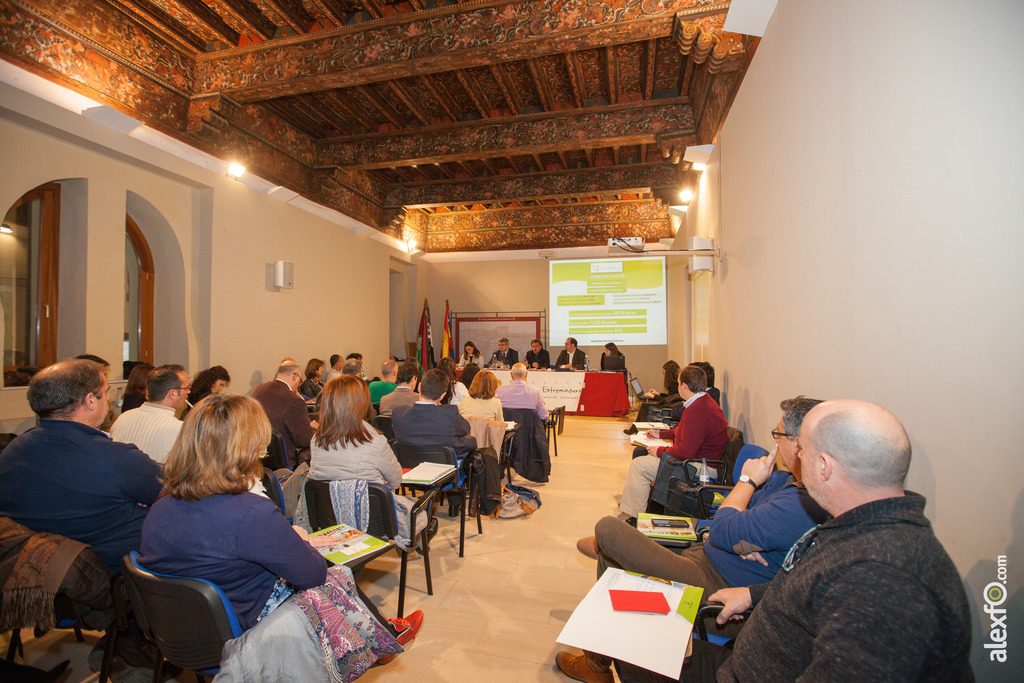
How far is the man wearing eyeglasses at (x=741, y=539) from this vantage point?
5.84ft

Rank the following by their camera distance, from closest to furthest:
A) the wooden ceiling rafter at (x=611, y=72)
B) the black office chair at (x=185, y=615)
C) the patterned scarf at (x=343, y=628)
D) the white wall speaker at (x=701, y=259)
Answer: the black office chair at (x=185, y=615), the patterned scarf at (x=343, y=628), the white wall speaker at (x=701, y=259), the wooden ceiling rafter at (x=611, y=72)

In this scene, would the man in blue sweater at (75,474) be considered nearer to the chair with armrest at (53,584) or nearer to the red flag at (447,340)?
the chair with armrest at (53,584)

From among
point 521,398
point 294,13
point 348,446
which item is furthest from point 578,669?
point 294,13

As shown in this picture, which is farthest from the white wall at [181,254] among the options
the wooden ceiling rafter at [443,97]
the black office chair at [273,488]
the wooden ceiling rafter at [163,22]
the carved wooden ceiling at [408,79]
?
the black office chair at [273,488]

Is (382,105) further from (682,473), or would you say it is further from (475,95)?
(682,473)

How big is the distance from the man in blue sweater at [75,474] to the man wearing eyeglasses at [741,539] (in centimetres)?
179

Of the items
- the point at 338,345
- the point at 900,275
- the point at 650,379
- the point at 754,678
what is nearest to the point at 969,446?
the point at 900,275

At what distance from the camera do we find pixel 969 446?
1.42 m

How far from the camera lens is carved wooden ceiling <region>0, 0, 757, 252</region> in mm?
4219

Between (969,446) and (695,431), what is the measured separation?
202 cm

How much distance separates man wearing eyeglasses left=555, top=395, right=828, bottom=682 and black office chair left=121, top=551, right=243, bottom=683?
1.32m

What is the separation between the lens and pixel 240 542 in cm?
147

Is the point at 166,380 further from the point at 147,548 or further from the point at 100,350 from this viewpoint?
the point at 100,350

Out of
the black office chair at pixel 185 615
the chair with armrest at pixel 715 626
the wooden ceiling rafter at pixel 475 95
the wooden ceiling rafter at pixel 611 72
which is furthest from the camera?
the wooden ceiling rafter at pixel 475 95
